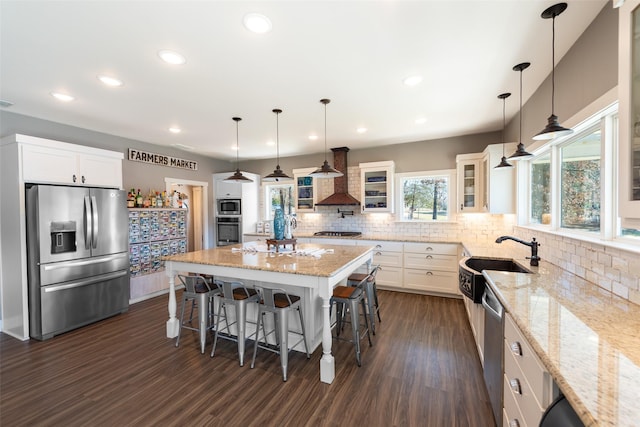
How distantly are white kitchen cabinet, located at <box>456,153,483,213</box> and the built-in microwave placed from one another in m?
4.24

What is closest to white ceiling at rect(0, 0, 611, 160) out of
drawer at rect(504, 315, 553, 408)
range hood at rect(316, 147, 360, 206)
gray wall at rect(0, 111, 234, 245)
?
gray wall at rect(0, 111, 234, 245)

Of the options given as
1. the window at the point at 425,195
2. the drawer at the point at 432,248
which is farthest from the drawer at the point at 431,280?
the window at the point at 425,195

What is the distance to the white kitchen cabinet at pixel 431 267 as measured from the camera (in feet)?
13.7

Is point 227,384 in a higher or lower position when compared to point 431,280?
lower

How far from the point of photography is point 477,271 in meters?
2.43

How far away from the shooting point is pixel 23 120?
11.0ft

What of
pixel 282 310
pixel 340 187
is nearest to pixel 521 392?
pixel 282 310

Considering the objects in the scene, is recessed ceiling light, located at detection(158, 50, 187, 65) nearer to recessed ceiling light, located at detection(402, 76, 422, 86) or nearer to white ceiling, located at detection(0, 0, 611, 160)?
white ceiling, located at detection(0, 0, 611, 160)

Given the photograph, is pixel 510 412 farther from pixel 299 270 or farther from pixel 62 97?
pixel 62 97

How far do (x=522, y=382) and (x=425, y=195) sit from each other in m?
3.96

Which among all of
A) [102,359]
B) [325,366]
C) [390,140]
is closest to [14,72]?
[102,359]

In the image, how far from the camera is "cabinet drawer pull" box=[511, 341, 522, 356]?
4.15 ft

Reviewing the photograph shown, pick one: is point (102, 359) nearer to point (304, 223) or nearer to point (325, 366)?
point (325, 366)

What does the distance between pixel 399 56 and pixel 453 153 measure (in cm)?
298
